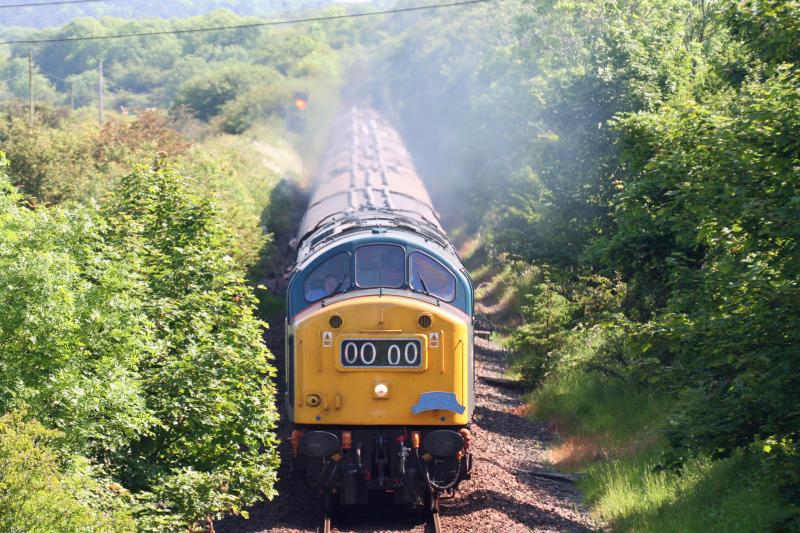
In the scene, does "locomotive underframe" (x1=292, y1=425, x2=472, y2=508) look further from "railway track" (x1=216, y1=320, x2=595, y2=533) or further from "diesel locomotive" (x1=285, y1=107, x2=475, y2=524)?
"railway track" (x1=216, y1=320, x2=595, y2=533)

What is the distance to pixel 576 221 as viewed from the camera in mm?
22141

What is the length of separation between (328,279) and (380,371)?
4.58 ft

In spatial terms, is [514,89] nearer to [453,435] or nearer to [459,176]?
[459,176]

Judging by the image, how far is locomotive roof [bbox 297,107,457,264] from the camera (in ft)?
46.0

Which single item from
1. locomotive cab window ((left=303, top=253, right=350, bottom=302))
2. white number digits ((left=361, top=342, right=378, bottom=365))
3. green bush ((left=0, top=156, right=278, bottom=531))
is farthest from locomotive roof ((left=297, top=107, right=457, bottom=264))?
green bush ((left=0, top=156, right=278, bottom=531))

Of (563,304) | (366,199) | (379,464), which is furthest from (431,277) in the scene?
(563,304)

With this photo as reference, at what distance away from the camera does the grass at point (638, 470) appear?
1212 cm

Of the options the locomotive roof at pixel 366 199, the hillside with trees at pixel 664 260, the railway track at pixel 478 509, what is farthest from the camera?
the locomotive roof at pixel 366 199

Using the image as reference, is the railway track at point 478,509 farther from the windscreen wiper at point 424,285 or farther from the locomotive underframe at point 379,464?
the windscreen wiper at point 424,285

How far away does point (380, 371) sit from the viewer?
12.5 metres

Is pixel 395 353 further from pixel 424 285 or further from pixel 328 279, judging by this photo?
pixel 328 279

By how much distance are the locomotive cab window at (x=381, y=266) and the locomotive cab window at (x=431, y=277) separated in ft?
0.48

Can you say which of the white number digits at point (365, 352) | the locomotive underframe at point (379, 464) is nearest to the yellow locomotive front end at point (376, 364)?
the white number digits at point (365, 352)

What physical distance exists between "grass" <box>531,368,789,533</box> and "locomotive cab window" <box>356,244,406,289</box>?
375cm
